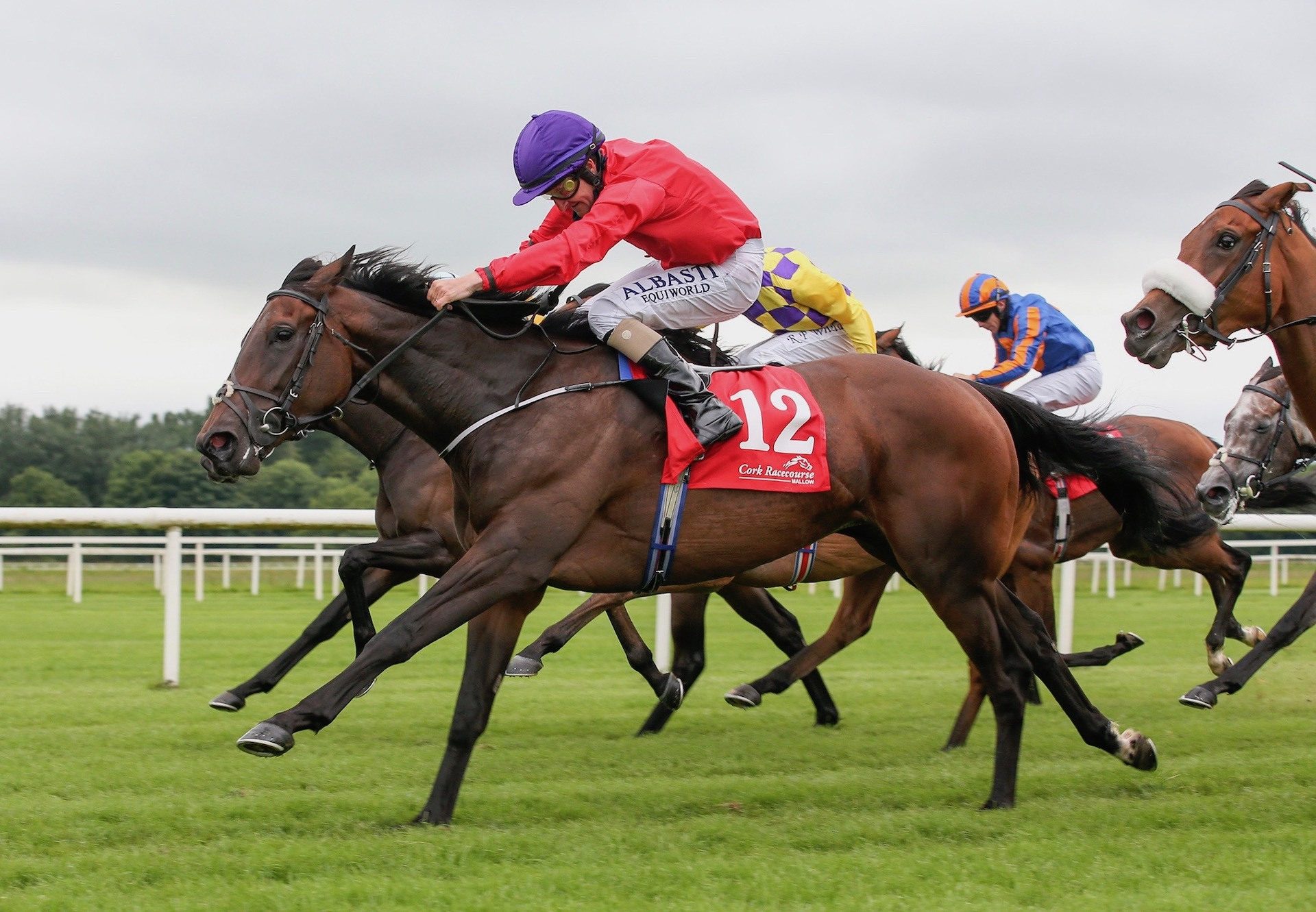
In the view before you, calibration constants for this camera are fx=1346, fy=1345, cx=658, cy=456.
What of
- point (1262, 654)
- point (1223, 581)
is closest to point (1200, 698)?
point (1262, 654)

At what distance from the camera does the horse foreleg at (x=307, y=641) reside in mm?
5715

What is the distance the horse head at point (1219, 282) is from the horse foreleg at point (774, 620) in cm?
248

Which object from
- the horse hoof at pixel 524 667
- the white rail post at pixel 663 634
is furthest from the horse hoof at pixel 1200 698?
the white rail post at pixel 663 634

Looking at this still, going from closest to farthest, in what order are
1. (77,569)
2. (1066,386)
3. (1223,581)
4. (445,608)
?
(445,608) < (1223,581) < (1066,386) < (77,569)

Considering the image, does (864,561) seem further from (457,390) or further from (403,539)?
(457,390)

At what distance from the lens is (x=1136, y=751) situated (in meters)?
4.42

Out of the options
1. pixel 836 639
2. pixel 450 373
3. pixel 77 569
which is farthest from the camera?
pixel 77 569

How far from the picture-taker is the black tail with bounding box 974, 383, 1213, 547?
4.72 metres

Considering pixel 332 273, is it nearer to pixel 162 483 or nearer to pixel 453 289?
pixel 453 289

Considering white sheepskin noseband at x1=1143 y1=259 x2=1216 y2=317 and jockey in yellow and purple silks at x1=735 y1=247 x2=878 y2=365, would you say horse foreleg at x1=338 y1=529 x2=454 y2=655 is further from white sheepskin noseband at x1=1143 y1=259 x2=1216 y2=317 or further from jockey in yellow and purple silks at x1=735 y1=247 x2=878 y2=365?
white sheepskin noseband at x1=1143 y1=259 x2=1216 y2=317

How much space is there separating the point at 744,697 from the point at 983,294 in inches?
113

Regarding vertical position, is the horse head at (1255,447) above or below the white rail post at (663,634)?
above

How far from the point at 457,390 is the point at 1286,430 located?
4.18 m

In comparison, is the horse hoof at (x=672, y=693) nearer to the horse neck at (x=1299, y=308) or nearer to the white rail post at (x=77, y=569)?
the horse neck at (x=1299, y=308)
